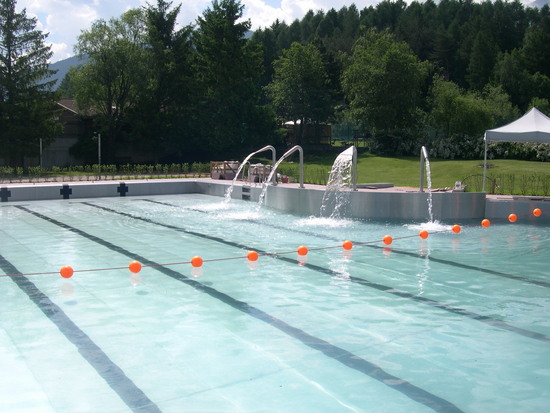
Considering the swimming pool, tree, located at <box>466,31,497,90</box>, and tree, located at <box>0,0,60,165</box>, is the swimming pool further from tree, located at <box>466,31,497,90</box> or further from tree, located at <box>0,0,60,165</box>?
tree, located at <box>466,31,497,90</box>

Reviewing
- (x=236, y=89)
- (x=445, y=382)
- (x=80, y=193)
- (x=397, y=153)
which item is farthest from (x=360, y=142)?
(x=445, y=382)

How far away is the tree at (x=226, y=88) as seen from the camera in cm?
3812

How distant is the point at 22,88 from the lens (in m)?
33.3

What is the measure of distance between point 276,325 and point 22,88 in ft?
104

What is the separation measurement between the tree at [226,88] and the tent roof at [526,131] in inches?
939

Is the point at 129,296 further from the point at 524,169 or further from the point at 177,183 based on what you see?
the point at 524,169

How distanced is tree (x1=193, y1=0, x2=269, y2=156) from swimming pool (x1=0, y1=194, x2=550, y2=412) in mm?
26686

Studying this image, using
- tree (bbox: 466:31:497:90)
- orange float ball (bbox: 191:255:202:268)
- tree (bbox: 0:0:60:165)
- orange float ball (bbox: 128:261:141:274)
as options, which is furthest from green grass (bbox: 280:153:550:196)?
tree (bbox: 466:31:497:90)

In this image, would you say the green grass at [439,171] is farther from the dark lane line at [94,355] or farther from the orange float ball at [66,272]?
the dark lane line at [94,355]

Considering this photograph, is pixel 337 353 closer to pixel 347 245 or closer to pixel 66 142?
pixel 347 245

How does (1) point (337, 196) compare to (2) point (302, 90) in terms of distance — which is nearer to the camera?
(1) point (337, 196)

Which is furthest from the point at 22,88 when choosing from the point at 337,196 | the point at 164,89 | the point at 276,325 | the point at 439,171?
the point at 276,325

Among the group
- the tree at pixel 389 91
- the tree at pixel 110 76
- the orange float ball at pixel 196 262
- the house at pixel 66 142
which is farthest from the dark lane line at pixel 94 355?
the tree at pixel 389 91

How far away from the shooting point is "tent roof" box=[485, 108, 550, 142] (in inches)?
606
